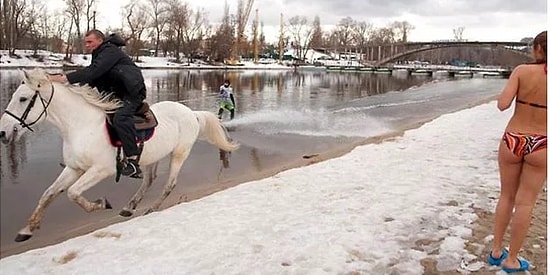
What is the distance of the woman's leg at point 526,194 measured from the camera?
399cm

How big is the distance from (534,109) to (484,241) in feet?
5.57

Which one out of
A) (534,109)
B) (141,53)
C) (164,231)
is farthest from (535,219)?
(141,53)

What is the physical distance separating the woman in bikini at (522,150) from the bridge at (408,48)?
97993 mm

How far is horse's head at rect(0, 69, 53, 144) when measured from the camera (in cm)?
516

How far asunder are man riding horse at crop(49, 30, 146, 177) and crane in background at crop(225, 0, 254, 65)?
93.4 metres

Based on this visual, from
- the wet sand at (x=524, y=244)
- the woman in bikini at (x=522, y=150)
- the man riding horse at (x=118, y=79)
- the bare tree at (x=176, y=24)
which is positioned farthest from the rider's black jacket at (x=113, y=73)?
the bare tree at (x=176, y=24)

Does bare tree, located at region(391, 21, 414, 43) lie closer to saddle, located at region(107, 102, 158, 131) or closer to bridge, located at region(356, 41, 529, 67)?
bridge, located at region(356, 41, 529, 67)

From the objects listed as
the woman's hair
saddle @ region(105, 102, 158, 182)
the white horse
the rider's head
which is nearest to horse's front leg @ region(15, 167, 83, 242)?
the white horse

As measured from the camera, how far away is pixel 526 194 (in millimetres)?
4082

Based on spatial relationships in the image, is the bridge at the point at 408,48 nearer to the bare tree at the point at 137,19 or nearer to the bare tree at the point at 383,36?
the bare tree at the point at 383,36

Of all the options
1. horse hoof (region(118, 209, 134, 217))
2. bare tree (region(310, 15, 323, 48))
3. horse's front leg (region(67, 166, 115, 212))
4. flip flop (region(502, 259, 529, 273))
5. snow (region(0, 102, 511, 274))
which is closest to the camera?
flip flop (region(502, 259, 529, 273))

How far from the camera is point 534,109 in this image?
3.93 m

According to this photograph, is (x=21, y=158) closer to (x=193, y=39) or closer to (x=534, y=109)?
(x=534, y=109)

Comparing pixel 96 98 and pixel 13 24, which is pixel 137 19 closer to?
pixel 13 24
